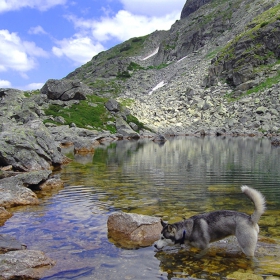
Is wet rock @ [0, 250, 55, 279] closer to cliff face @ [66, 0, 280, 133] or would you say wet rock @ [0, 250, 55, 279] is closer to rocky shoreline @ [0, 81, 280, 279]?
rocky shoreline @ [0, 81, 280, 279]

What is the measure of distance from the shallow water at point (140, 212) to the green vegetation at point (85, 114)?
56.6m

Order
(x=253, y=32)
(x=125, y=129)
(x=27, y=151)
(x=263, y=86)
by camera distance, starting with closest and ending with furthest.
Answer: (x=27, y=151) < (x=125, y=129) < (x=263, y=86) < (x=253, y=32)

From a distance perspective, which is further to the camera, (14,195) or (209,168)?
(209,168)

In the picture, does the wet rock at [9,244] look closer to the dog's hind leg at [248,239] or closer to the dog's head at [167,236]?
the dog's head at [167,236]

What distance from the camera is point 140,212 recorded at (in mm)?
16109

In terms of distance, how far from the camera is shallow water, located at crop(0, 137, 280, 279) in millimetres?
9742

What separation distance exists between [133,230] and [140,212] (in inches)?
148

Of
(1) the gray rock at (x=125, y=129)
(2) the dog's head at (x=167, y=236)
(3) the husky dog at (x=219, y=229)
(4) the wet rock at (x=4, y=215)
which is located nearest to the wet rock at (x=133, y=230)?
(2) the dog's head at (x=167, y=236)

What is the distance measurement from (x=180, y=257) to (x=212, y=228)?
4.72 feet

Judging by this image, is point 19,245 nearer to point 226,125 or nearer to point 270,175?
point 270,175

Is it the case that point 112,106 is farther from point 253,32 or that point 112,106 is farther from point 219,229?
point 219,229

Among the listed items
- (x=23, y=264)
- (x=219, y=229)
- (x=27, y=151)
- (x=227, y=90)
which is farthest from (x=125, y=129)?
(x=23, y=264)

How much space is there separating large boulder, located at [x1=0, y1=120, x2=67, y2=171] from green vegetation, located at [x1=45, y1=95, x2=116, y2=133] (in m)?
52.4

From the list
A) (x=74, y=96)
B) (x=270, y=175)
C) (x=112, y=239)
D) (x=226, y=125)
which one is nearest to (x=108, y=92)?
(x=74, y=96)
